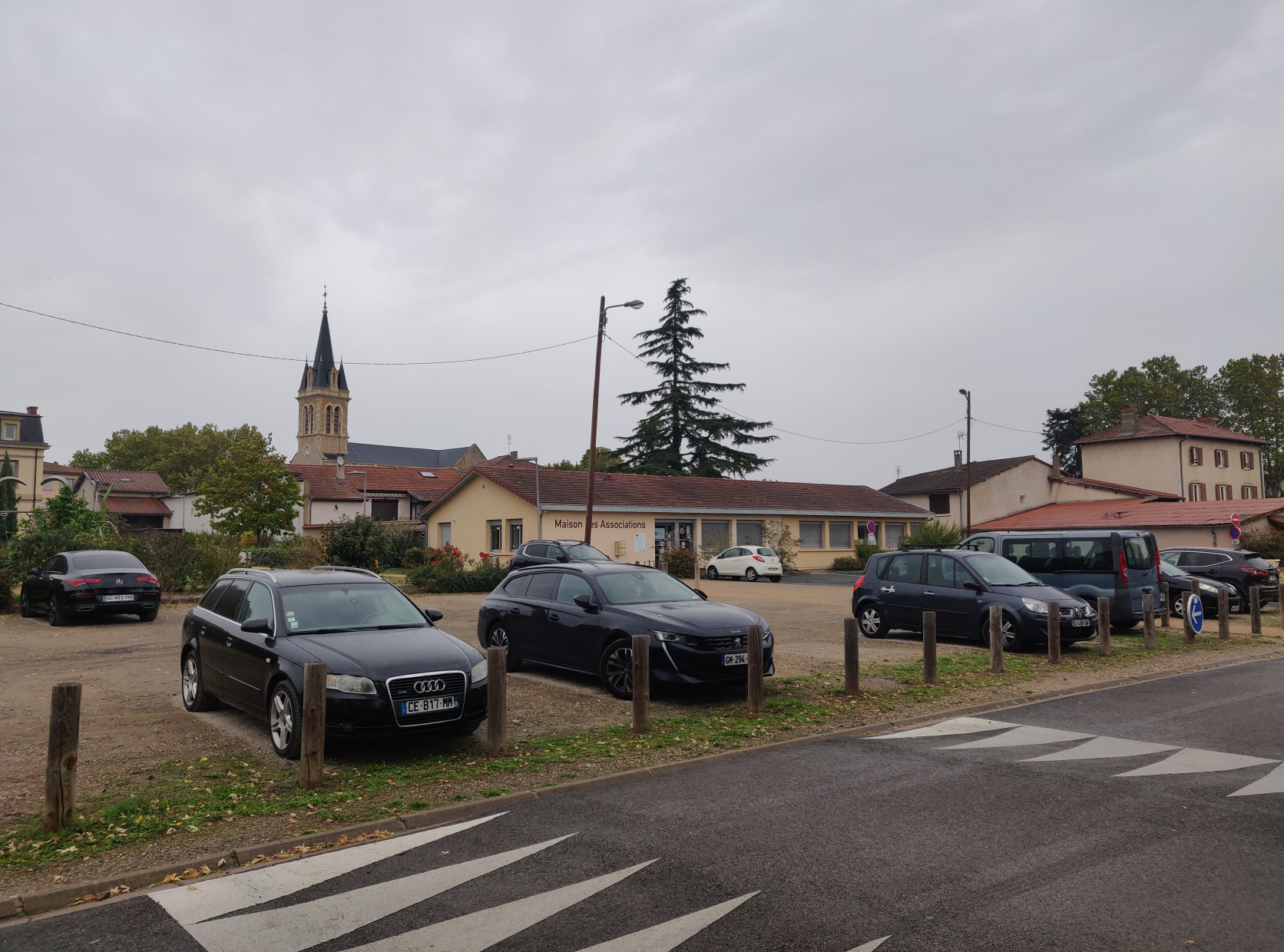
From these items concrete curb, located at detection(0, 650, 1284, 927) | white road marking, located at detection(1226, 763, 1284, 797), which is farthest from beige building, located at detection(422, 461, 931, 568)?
white road marking, located at detection(1226, 763, 1284, 797)

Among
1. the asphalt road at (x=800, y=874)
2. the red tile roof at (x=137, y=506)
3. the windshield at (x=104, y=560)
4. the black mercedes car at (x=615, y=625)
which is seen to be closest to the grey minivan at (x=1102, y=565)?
the black mercedes car at (x=615, y=625)

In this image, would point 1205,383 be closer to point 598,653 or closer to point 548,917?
point 598,653

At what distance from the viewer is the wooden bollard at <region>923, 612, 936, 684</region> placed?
435 inches

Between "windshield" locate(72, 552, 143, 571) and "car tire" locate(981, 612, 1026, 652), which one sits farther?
"windshield" locate(72, 552, 143, 571)

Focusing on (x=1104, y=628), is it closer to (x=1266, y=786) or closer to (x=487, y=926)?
(x=1266, y=786)

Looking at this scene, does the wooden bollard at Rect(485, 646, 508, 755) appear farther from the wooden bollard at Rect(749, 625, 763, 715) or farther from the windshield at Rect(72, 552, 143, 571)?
the windshield at Rect(72, 552, 143, 571)

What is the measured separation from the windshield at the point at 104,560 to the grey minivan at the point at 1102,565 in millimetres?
17108

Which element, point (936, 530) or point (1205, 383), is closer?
point (936, 530)

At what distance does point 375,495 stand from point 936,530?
42514mm

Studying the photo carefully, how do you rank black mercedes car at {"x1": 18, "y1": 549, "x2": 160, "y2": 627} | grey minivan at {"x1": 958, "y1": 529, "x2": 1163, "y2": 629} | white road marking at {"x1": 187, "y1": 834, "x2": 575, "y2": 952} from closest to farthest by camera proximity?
1. white road marking at {"x1": 187, "y1": 834, "x2": 575, "y2": 952}
2. grey minivan at {"x1": 958, "y1": 529, "x2": 1163, "y2": 629}
3. black mercedes car at {"x1": 18, "y1": 549, "x2": 160, "y2": 627}

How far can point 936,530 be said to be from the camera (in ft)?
133

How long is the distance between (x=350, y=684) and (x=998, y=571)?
11484 mm

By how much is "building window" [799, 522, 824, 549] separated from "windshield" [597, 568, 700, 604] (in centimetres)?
3591

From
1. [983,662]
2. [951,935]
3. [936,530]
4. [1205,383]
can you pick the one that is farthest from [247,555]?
[1205,383]
